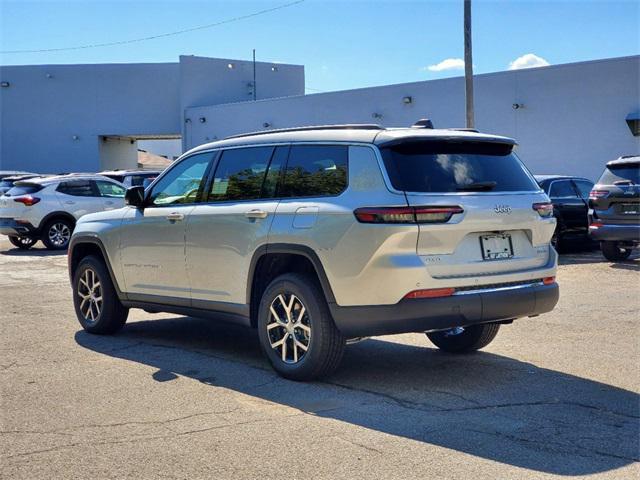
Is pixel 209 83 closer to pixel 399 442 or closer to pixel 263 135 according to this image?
pixel 263 135

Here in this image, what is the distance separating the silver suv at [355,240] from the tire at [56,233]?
12.6 metres

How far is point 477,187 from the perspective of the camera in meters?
6.08

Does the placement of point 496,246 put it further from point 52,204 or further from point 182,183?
point 52,204

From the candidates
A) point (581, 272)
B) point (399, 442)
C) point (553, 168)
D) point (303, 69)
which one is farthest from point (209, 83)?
point (399, 442)

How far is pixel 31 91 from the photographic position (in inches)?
1874

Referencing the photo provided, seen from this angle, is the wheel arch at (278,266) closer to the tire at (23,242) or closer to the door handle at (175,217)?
the door handle at (175,217)

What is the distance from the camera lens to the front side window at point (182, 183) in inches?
294

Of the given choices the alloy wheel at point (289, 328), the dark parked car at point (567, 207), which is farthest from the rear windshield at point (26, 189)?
the alloy wheel at point (289, 328)

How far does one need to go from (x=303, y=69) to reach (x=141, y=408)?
44.1 metres

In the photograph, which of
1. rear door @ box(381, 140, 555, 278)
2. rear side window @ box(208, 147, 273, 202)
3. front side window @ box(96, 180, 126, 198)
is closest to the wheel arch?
rear side window @ box(208, 147, 273, 202)

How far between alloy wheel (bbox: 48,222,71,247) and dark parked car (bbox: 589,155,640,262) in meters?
11.6

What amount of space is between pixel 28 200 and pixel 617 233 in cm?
1244

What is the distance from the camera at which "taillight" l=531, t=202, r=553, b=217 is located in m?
6.34

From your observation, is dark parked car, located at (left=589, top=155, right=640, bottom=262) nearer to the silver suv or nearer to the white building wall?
the silver suv
